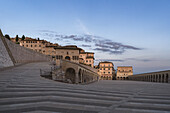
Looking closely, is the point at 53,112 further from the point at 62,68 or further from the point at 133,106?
the point at 62,68

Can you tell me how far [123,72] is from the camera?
102812mm

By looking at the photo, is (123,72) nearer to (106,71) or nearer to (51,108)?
(106,71)

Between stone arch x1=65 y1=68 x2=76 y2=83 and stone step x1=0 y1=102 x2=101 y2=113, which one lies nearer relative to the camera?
stone step x1=0 y1=102 x2=101 y2=113

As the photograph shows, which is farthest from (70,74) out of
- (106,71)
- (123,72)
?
(123,72)

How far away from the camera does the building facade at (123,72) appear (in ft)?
335

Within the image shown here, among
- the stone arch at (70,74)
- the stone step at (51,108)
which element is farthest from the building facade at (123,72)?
the stone step at (51,108)

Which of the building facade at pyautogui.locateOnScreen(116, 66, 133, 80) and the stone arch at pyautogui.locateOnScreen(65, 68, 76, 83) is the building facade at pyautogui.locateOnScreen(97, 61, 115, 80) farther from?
the stone arch at pyautogui.locateOnScreen(65, 68, 76, 83)

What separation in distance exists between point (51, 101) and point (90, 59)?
82990mm

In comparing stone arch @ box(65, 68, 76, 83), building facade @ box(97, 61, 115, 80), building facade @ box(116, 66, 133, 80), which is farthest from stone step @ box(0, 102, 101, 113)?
building facade @ box(116, 66, 133, 80)

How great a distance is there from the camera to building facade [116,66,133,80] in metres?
102

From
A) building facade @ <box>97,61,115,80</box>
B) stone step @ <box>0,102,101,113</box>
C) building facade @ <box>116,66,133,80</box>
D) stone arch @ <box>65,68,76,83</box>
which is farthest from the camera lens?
building facade @ <box>116,66,133,80</box>

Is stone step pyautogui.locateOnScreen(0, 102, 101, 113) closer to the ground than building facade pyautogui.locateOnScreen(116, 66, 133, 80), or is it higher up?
higher up

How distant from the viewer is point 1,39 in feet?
73.3

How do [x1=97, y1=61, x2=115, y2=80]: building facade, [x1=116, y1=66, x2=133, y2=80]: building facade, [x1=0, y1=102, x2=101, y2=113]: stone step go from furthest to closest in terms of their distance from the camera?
A: [x1=116, y1=66, x2=133, y2=80]: building facade
[x1=97, y1=61, x2=115, y2=80]: building facade
[x1=0, y1=102, x2=101, y2=113]: stone step
